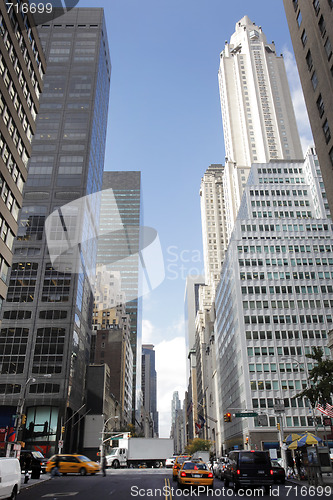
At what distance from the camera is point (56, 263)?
291ft

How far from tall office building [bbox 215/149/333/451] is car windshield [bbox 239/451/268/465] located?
5327 centimetres

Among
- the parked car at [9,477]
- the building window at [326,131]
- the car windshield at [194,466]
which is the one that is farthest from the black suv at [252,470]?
the building window at [326,131]

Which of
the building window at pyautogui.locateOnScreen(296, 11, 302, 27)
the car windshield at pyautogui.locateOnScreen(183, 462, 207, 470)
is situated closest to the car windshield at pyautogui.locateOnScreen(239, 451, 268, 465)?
the car windshield at pyautogui.locateOnScreen(183, 462, 207, 470)

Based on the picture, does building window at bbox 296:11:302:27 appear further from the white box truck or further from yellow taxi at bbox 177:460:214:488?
the white box truck

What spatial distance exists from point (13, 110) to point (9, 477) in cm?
3213

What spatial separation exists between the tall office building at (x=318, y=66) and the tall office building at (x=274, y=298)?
49.3 metres

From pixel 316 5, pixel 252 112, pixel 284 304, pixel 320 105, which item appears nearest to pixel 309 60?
pixel 316 5

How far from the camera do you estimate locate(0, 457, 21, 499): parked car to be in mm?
15367

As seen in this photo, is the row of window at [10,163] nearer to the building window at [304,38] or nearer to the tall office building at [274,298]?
the building window at [304,38]

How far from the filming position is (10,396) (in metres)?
76.0

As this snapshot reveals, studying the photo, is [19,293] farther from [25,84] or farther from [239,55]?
[239,55]

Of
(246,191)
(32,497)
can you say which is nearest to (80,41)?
(246,191)

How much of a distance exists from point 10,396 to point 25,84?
190 ft

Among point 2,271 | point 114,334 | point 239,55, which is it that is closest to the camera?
point 2,271
